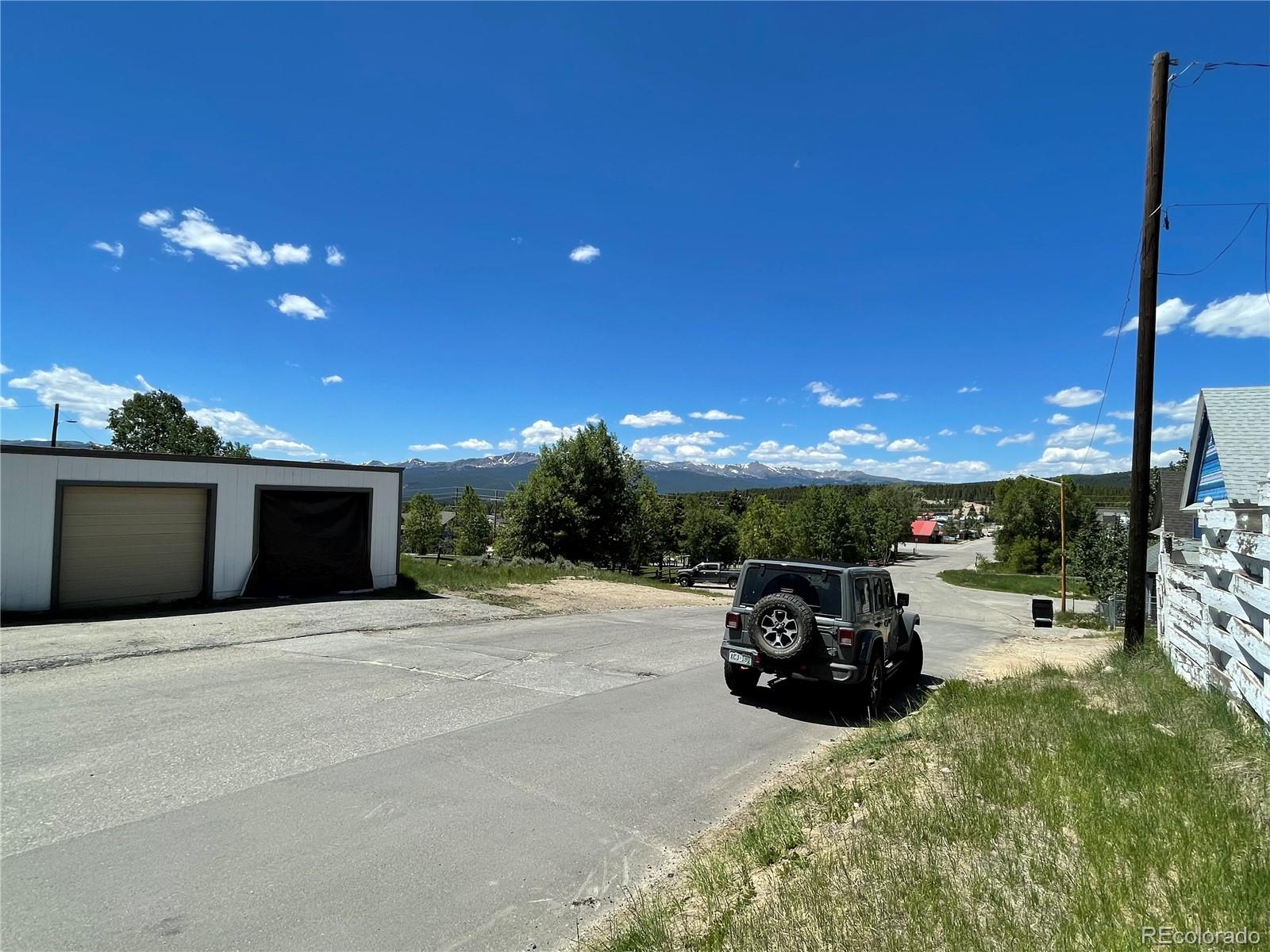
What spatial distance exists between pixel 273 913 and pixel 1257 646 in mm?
6991

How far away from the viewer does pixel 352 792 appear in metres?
5.32

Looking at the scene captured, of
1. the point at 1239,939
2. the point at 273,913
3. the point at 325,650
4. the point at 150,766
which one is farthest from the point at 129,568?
the point at 1239,939

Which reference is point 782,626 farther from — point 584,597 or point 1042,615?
point 1042,615

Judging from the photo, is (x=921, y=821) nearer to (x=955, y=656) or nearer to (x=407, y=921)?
(x=407, y=921)

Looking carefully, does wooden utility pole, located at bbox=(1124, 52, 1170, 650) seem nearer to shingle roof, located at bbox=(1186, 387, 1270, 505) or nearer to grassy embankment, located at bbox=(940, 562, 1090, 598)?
shingle roof, located at bbox=(1186, 387, 1270, 505)

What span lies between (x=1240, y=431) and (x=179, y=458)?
25.2 metres

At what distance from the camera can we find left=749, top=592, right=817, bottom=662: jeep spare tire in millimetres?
8102

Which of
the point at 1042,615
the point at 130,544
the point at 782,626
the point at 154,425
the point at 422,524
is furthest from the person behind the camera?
the point at 422,524

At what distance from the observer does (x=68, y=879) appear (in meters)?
3.94

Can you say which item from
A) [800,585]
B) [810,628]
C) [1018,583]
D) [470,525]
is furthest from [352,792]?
[470,525]

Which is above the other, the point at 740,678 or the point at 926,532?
the point at 740,678

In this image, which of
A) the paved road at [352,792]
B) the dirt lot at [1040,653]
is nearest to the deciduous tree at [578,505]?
the dirt lot at [1040,653]

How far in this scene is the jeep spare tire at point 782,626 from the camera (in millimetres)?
8102

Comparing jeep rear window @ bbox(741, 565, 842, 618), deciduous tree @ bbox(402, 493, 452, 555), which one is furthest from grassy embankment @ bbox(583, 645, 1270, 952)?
deciduous tree @ bbox(402, 493, 452, 555)
